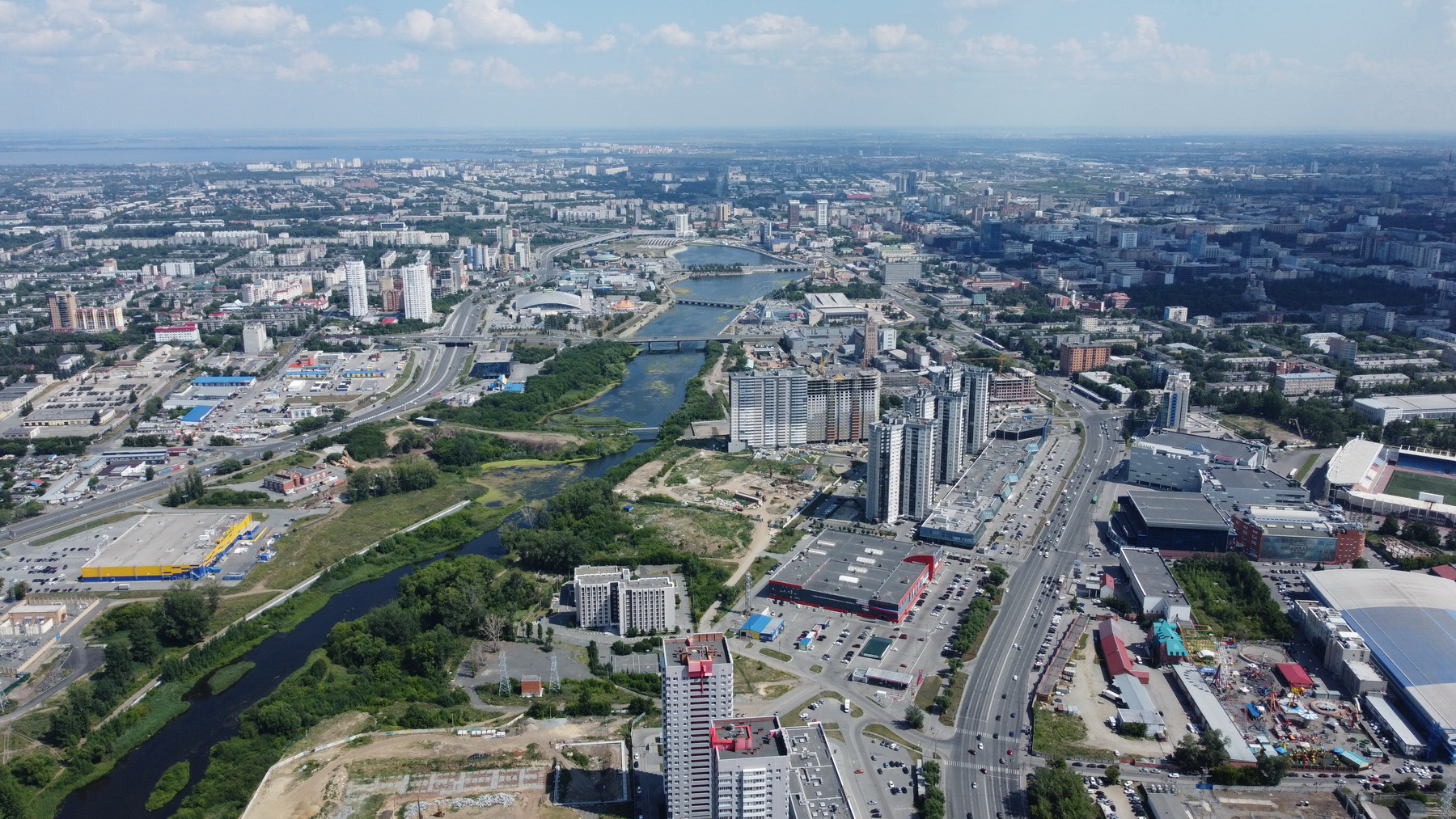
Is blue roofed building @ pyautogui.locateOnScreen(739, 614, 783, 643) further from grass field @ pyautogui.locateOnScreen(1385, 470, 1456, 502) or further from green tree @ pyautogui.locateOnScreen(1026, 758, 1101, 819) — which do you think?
grass field @ pyautogui.locateOnScreen(1385, 470, 1456, 502)

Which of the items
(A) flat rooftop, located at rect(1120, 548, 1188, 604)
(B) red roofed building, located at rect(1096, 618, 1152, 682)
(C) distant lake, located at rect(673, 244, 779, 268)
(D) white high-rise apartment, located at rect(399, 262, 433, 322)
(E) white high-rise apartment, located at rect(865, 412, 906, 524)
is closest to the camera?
(B) red roofed building, located at rect(1096, 618, 1152, 682)

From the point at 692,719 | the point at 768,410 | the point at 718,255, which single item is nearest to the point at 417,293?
the point at 768,410

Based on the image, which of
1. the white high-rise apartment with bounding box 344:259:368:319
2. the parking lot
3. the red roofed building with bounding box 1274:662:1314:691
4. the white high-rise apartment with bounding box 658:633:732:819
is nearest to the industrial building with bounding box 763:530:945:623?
the parking lot

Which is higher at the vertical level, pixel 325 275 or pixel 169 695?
pixel 325 275

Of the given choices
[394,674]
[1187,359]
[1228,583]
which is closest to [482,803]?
[394,674]

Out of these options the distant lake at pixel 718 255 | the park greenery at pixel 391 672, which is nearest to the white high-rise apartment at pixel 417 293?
the distant lake at pixel 718 255

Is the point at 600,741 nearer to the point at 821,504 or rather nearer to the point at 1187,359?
the point at 821,504

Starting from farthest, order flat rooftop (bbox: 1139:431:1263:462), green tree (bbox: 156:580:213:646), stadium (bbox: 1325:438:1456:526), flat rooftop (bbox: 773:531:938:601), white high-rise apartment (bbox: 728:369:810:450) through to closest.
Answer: white high-rise apartment (bbox: 728:369:810:450), flat rooftop (bbox: 1139:431:1263:462), stadium (bbox: 1325:438:1456:526), flat rooftop (bbox: 773:531:938:601), green tree (bbox: 156:580:213:646)
